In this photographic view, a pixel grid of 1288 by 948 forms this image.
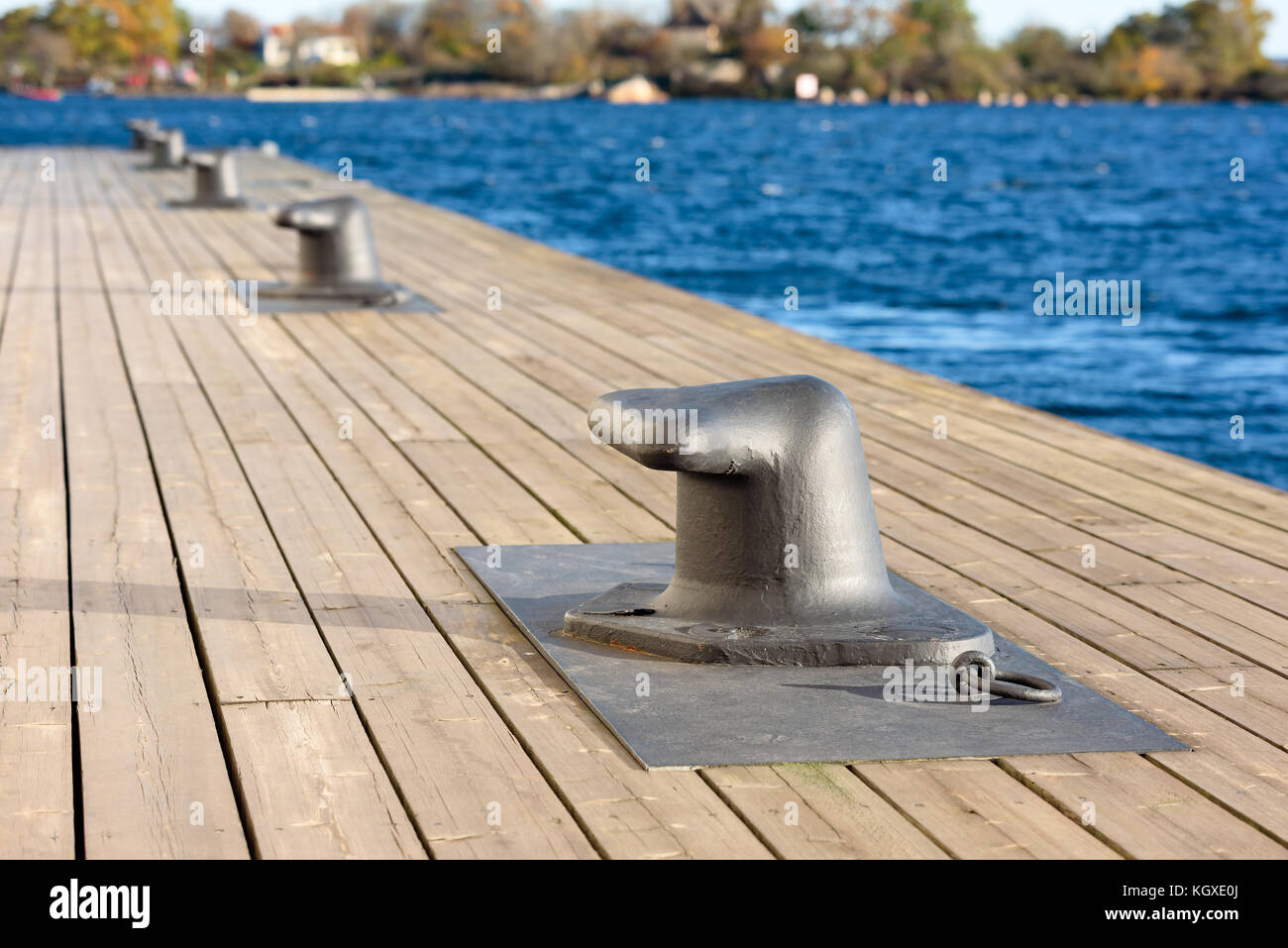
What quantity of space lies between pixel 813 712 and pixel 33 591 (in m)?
2.05

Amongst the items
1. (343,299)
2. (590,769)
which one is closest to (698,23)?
(343,299)

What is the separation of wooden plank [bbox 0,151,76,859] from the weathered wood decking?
0.01 meters

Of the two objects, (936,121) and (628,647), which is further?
(936,121)

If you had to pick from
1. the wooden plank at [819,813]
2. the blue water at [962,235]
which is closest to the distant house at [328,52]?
the blue water at [962,235]

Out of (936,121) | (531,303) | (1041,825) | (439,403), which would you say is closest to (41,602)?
(1041,825)

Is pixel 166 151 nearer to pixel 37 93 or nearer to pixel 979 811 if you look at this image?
pixel 979 811

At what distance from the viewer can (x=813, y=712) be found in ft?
11.6

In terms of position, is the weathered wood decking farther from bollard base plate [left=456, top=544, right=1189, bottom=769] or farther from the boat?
the boat

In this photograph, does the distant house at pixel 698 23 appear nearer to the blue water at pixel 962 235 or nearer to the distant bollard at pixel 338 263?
the blue water at pixel 962 235

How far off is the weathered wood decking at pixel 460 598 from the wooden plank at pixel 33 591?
1 cm

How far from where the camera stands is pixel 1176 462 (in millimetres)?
6438

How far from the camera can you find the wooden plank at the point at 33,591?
9.65 ft
